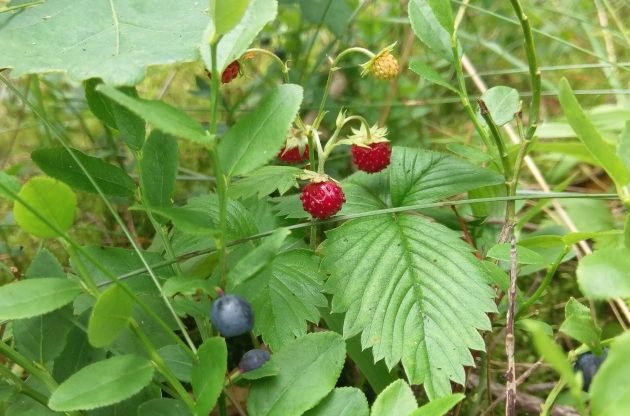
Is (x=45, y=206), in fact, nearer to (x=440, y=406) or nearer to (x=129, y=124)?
(x=129, y=124)

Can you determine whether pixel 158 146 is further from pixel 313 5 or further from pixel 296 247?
pixel 313 5

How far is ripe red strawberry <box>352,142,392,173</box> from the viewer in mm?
1142

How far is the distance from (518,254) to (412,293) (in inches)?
7.3

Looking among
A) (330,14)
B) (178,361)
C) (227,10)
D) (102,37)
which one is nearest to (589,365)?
(178,361)

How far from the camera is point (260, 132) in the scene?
78 cm

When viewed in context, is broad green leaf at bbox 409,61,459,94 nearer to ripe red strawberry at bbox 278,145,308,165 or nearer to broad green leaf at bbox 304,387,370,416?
ripe red strawberry at bbox 278,145,308,165

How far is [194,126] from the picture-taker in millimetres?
697

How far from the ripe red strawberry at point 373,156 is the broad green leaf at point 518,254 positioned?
28cm

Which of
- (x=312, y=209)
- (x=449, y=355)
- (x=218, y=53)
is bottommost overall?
(x=449, y=355)

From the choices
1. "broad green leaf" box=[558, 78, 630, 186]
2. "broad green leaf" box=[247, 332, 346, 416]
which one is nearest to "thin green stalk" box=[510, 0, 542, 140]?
"broad green leaf" box=[558, 78, 630, 186]

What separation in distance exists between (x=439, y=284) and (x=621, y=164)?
37 centimetres

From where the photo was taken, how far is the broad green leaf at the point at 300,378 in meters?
0.79

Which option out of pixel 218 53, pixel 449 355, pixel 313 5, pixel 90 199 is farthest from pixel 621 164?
pixel 90 199

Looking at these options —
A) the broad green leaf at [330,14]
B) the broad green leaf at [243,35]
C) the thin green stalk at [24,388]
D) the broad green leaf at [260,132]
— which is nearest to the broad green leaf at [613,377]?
the broad green leaf at [260,132]
